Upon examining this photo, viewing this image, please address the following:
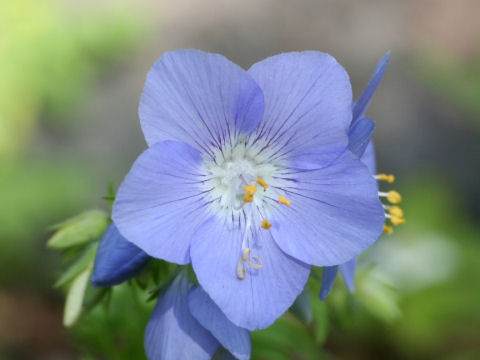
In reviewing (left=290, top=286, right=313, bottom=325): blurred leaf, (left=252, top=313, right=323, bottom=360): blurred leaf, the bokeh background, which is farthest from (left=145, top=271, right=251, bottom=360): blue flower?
the bokeh background

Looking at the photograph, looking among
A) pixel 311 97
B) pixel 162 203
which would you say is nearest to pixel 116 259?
pixel 162 203

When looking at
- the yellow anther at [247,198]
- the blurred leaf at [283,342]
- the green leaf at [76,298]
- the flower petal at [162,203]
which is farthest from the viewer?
the blurred leaf at [283,342]

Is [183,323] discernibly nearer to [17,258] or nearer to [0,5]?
[17,258]

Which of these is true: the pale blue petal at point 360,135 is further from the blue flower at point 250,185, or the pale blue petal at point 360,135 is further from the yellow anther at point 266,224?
the yellow anther at point 266,224

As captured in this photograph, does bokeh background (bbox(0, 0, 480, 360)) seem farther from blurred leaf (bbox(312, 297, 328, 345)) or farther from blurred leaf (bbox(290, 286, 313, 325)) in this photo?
blurred leaf (bbox(290, 286, 313, 325))

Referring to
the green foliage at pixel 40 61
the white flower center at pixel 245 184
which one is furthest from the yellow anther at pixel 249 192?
the green foliage at pixel 40 61

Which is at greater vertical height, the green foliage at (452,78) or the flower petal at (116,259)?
the flower petal at (116,259)

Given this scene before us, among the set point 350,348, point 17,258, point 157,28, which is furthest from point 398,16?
point 17,258
